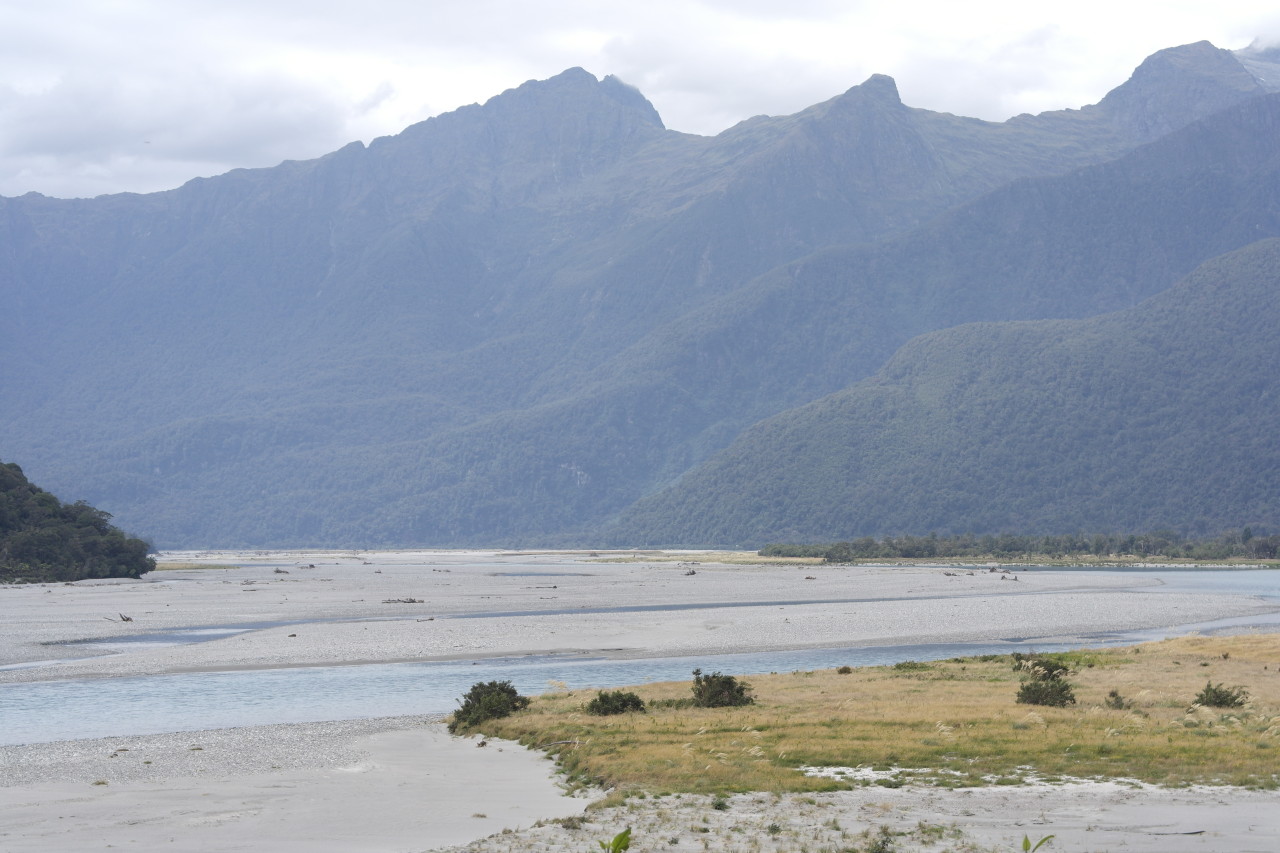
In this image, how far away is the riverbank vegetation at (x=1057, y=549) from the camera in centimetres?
15425

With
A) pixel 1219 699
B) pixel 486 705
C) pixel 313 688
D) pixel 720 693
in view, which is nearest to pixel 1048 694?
pixel 1219 699

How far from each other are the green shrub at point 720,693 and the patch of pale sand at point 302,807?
6.16 metres

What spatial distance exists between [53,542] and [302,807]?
321 ft

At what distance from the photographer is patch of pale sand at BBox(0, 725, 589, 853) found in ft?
60.3

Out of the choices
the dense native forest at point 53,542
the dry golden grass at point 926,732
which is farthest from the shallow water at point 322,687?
the dense native forest at point 53,542

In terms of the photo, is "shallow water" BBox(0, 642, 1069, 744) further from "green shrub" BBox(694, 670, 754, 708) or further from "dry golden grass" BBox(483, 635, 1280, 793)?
"green shrub" BBox(694, 670, 754, 708)

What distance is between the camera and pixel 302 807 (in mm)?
20938

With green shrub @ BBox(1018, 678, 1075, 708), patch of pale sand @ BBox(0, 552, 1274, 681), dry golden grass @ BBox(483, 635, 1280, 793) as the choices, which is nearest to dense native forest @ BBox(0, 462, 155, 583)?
patch of pale sand @ BBox(0, 552, 1274, 681)

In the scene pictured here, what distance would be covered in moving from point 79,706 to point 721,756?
2055 centimetres

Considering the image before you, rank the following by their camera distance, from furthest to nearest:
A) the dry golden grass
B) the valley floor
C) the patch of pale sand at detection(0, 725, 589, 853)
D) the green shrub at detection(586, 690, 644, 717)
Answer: the green shrub at detection(586, 690, 644, 717) → the dry golden grass → the patch of pale sand at detection(0, 725, 589, 853) → the valley floor

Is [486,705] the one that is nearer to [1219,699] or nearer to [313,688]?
[313,688]

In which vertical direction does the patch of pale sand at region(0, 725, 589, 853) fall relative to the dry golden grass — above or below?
below

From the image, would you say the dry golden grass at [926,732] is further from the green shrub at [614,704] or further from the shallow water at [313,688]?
the shallow water at [313,688]

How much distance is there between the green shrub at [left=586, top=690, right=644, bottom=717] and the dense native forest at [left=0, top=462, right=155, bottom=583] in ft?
A: 273
